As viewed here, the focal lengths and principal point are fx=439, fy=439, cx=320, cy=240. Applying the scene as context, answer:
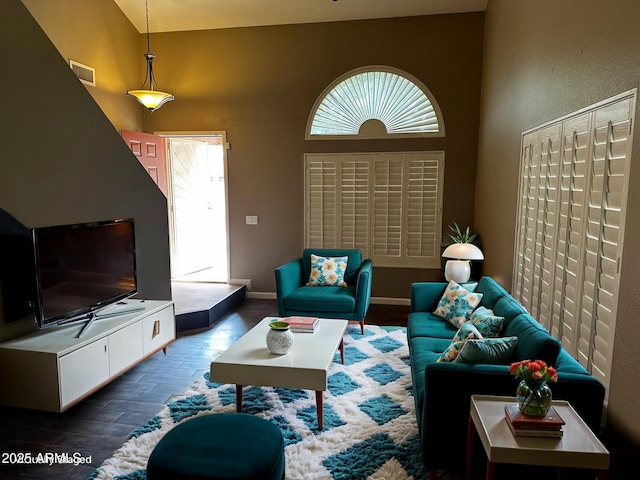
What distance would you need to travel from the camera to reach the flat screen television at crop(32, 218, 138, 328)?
9.46 ft

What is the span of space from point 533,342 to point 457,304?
1392 mm

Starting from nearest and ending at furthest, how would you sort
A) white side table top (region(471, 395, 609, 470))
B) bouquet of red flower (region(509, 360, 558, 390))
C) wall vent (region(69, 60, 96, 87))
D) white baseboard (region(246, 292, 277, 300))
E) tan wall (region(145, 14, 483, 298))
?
1. white side table top (region(471, 395, 609, 470))
2. bouquet of red flower (region(509, 360, 558, 390))
3. wall vent (region(69, 60, 96, 87))
4. tan wall (region(145, 14, 483, 298))
5. white baseboard (region(246, 292, 277, 300))

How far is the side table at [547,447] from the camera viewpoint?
A: 5.54ft

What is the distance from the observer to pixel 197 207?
693 cm

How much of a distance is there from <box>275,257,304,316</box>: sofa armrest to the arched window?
194 centimetres

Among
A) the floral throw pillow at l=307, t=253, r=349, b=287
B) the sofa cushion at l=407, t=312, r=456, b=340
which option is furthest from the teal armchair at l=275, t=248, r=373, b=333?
the sofa cushion at l=407, t=312, r=456, b=340

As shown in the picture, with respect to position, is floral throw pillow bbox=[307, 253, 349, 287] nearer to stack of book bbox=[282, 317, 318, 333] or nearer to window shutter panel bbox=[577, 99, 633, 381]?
stack of book bbox=[282, 317, 318, 333]

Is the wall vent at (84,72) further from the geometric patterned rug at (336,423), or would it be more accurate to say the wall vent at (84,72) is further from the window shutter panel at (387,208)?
the geometric patterned rug at (336,423)

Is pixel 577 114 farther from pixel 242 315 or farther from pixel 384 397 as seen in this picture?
pixel 242 315

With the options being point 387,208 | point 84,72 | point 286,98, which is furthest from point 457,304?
point 84,72

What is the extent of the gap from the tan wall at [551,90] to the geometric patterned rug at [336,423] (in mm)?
1167

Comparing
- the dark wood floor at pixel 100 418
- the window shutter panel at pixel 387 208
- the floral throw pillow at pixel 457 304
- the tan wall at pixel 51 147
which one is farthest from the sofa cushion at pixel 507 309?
the tan wall at pixel 51 147

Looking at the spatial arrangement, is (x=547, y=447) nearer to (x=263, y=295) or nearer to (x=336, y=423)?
(x=336, y=423)

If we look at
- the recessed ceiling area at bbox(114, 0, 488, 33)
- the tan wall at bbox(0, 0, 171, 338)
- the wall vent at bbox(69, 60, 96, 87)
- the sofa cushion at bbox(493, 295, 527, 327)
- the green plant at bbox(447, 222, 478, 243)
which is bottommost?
the sofa cushion at bbox(493, 295, 527, 327)
